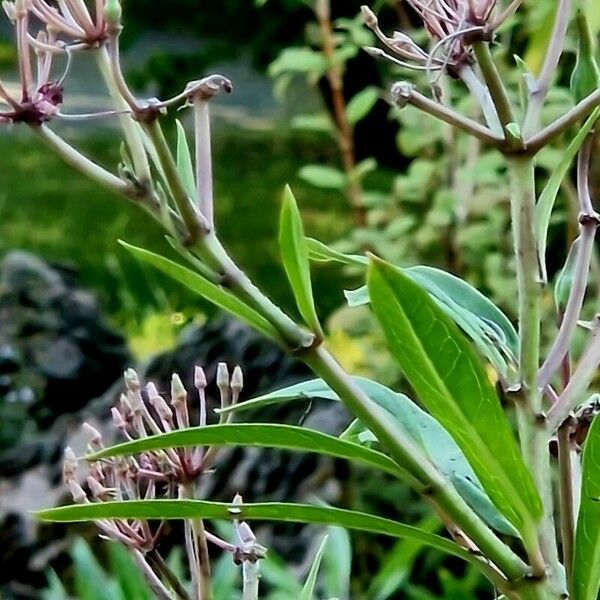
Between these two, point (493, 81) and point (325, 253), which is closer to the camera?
point (493, 81)

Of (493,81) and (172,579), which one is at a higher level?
(493,81)

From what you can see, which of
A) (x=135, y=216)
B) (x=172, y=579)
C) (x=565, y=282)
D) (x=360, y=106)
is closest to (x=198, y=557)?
(x=172, y=579)

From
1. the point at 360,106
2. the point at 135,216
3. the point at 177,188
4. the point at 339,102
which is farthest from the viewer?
the point at 135,216

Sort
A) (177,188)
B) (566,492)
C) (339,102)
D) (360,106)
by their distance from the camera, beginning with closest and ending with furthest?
1. (177,188)
2. (566,492)
3. (360,106)
4. (339,102)

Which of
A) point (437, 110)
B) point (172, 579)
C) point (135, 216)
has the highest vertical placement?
point (437, 110)

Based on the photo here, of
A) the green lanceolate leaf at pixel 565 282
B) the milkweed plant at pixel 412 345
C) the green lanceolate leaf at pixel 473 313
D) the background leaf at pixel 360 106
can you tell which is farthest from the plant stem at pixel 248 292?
the background leaf at pixel 360 106

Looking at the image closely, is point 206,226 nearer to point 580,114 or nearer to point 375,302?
point 375,302

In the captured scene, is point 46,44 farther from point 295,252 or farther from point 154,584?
point 154,584
